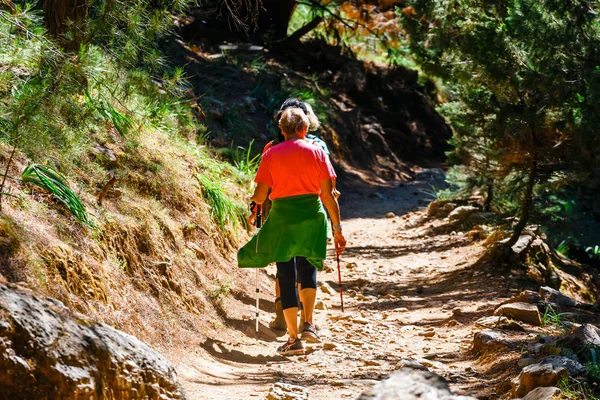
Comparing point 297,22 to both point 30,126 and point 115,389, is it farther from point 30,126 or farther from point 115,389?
point 115,389

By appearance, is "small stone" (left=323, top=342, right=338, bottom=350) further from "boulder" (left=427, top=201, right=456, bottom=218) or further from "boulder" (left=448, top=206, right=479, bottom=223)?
"boulder" (left=427, top=201, right=456, bottom=218)

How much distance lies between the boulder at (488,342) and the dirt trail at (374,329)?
0.14 meters

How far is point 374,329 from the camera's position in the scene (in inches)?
290

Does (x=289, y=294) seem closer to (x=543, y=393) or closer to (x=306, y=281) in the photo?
(x=306, y=281)

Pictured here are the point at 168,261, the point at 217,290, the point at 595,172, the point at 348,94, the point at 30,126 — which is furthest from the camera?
the point at 348,94

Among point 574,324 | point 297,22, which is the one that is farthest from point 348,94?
point 574,324

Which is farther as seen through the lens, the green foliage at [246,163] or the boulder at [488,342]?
the green foliage at [246,163]

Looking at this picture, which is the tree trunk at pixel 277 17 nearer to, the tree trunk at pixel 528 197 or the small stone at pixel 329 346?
the tree trunk at pixel 528 197

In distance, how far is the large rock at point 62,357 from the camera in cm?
347

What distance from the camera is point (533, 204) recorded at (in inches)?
409

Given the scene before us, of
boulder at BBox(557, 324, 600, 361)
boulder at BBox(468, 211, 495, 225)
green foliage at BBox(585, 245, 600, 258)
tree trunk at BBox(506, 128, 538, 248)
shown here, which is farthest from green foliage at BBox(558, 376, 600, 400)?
green foliage at BBox(585, 245, 600, 258)

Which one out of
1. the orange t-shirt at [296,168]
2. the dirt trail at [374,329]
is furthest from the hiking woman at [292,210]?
the dirt trail at [374,329]

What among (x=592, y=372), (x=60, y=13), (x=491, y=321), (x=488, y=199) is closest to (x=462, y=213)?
Result: (x=488, y=199)

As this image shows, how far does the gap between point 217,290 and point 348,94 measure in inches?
586
